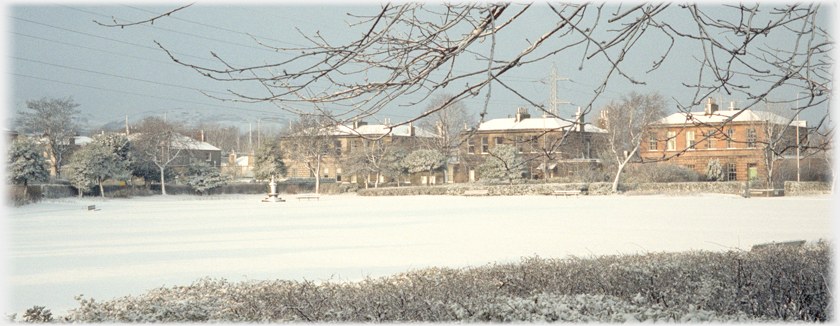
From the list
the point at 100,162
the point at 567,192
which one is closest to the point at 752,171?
the point at 567,192

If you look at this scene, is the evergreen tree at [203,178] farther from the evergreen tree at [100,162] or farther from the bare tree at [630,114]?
the bare tree at [630,114]

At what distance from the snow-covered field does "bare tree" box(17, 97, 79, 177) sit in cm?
2056

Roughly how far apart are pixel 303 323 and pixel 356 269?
384 centimetres

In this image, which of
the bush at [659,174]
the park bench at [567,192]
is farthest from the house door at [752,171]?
the park bench at [567,192]

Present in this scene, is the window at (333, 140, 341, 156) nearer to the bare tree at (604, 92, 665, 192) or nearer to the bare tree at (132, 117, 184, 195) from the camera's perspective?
the bare tree at (132, 117, 184, 195)

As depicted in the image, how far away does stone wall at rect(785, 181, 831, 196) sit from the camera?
29.6 m

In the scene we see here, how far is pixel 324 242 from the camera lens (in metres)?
12.0

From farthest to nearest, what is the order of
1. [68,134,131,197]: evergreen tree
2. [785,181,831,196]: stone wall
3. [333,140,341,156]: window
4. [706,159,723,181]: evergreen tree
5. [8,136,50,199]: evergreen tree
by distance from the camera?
[333,140,341,156]: window
[706,159,723,181]: evergreen tree
[68,134,131,197]: evergreen tree
[785,181,831,196]: stone wall
[8,136,50,199]: evergreen tree

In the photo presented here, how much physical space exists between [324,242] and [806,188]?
28.2 meters

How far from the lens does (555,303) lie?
493 cm

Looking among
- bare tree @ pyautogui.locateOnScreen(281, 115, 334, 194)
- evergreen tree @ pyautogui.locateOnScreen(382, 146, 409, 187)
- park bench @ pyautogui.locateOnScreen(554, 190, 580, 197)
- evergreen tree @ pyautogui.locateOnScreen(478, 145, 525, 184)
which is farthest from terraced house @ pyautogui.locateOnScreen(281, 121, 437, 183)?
park bench @ pyautogui.locateOnScreen(554, 190, 580, 197)

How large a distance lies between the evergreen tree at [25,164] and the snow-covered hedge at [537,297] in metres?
26.8

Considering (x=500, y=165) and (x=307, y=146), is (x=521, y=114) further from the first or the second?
(x=307, y=146)

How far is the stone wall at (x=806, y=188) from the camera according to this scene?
97.0 ft
